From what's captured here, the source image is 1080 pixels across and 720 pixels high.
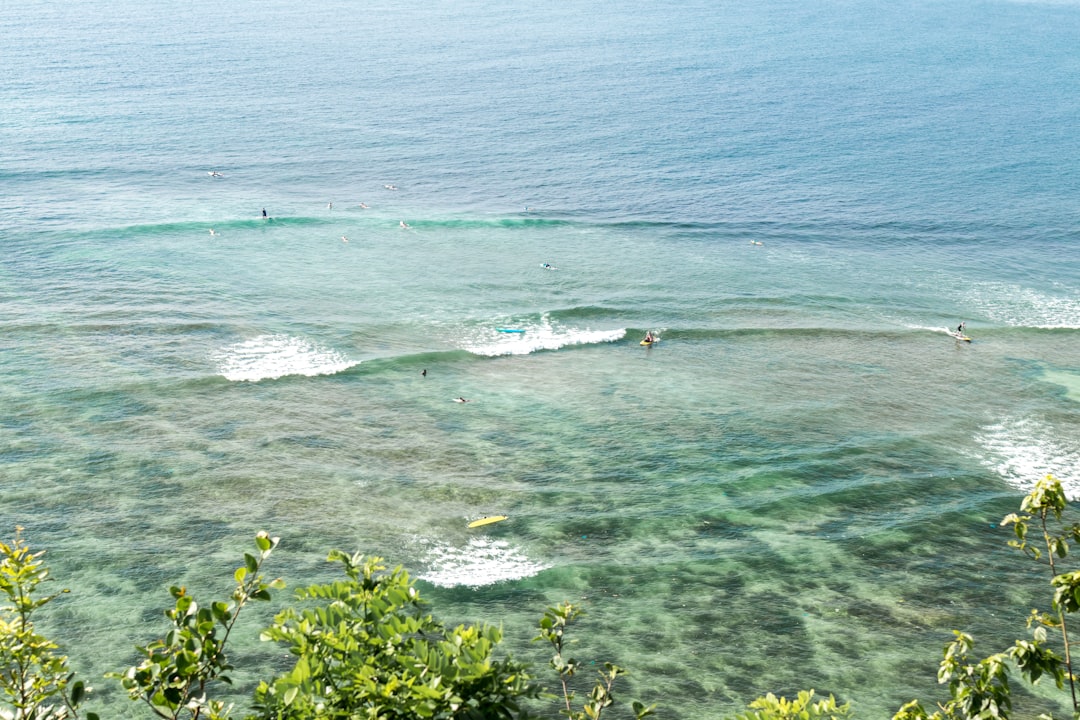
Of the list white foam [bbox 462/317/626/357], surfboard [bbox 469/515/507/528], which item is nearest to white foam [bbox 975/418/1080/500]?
white foam [bbox 462/317/626/357]

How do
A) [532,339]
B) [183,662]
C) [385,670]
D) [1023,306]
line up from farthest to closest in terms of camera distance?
[1023,306], [532,339], [385,670], [183,662]

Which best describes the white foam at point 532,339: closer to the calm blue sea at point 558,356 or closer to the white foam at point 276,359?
the calm blue sea at point 558,356

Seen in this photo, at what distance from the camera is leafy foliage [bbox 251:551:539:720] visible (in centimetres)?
932

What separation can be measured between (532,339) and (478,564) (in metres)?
27.1

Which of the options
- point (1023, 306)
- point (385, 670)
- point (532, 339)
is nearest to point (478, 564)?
point (532, 339)

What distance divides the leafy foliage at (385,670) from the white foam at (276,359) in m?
45.6

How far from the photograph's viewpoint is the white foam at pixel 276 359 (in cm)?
5494

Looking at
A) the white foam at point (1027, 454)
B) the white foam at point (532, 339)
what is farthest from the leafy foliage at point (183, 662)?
the white foam at point (532, 339)

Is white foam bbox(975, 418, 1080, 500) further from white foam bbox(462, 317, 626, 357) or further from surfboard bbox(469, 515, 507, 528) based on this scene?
surfboard bbox(469, 515, 507, 528)

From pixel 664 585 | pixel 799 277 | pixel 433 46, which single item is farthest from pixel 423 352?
pixel 433 46

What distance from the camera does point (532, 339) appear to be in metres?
62.7

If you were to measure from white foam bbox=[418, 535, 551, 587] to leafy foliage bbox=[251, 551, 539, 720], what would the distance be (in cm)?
2611

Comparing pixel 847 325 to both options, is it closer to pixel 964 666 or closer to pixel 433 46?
pixel 964 666

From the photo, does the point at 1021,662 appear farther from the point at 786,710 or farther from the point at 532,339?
the point at 532,339
